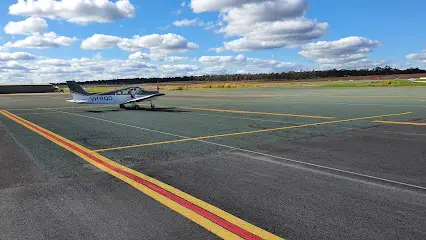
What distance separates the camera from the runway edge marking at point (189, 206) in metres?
4.34

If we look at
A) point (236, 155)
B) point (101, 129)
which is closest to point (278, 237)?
point (236, 155)

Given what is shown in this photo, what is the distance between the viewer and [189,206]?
207 inches

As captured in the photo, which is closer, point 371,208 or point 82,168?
point 371,208

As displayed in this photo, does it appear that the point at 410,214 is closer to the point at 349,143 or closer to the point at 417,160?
the point at 417,160

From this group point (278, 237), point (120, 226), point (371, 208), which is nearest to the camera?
point (278, 237)

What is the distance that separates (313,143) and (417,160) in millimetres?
3010

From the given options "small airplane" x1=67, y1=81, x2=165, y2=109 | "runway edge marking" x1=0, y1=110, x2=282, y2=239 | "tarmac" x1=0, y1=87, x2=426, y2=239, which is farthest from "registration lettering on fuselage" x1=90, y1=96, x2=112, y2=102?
"runway edge marking" x1=0, y1=110, x2=282, y2=239

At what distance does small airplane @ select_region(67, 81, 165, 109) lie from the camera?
2536cm

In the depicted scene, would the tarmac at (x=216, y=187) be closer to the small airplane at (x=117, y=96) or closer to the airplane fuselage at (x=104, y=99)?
the small airplane at (x=117, y=96)

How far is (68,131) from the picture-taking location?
14.0 metres

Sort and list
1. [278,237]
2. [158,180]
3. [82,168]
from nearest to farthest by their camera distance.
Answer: [278,237] → [158,180] → [82,168]

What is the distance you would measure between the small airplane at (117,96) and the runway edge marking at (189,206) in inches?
678

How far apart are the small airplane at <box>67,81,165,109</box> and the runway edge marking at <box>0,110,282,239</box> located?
17.2 metres

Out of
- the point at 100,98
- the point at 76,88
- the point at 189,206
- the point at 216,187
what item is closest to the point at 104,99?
the point at 100,98
